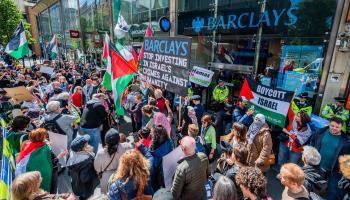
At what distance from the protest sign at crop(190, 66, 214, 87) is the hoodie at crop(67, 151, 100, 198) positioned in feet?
17.1

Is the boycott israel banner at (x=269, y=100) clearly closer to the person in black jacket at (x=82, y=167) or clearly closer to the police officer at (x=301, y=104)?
the police officer at (x=301, y=104)

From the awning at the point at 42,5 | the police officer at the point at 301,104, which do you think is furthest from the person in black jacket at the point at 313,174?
the awning at the point at 42,5

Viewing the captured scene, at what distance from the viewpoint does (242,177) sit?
225 centimetres

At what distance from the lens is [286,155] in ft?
15.9

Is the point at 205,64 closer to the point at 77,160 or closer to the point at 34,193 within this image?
the point at 77,160

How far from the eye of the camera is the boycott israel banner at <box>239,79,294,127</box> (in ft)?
14.2

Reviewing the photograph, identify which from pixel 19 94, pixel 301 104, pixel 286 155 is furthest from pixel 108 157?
pixel 19 94

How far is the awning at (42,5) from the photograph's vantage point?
2887 centimetres

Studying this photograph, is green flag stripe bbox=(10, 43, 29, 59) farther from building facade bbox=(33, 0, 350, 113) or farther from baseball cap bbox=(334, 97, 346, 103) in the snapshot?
baseball cap bbox=(334, 97, 346, 103)

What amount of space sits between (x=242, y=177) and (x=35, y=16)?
155ft

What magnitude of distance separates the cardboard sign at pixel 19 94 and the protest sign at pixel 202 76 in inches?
214

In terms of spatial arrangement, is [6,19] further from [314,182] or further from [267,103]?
[314,182]

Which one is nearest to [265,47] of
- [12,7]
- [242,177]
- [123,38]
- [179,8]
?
[179,8]

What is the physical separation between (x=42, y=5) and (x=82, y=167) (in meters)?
37.5
